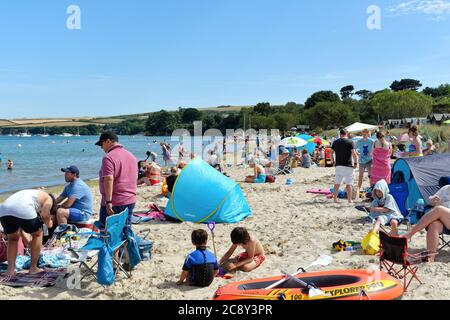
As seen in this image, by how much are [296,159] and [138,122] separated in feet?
354

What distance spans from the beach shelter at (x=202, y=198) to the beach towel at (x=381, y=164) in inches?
118

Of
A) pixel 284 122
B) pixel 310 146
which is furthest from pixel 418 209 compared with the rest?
pixel 284 122

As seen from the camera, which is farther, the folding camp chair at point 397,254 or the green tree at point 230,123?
the green tree at point 230,123

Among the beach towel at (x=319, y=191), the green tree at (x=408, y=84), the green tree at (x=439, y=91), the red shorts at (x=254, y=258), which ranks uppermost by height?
the green tree at (x=408, y=84)

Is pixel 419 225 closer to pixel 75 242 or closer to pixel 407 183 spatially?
pixel 407 183

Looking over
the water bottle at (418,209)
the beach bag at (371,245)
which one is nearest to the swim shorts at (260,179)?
the water bottle at (418,209)

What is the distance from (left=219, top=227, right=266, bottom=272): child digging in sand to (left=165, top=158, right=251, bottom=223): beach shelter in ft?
8.19

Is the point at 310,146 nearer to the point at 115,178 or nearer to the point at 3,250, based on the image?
the point at 115,178

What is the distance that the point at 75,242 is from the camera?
6199 mm

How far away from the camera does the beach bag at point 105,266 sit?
4.55m

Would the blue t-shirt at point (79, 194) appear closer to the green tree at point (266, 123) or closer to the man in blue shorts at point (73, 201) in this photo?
the man in blue shorts at point (73, 201)

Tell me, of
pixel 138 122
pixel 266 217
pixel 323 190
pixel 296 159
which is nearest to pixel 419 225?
pixel 266 217

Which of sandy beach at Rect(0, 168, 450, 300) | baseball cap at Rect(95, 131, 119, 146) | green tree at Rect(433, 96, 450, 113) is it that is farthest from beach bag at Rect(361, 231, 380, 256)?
green tree at Rect(433, 96, 450, 113)

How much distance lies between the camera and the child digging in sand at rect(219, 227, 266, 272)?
5.12 meters
